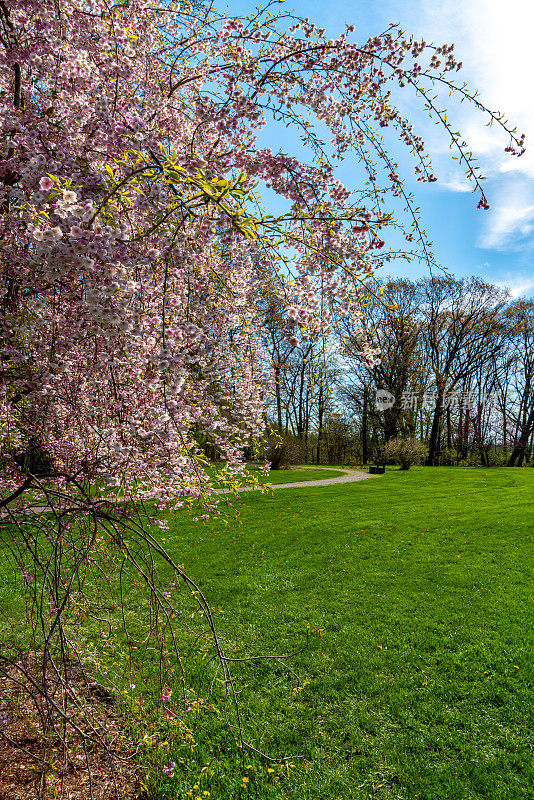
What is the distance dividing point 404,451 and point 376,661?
19052 millimetres

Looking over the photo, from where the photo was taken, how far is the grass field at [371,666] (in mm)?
3125

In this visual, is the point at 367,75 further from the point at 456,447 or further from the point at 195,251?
the point at 456,447

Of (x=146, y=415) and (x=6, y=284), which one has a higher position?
(x=6, y=284)

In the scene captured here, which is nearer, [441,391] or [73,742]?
[73,742]

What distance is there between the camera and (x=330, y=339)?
2764 mm

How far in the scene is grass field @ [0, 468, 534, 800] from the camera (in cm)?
312

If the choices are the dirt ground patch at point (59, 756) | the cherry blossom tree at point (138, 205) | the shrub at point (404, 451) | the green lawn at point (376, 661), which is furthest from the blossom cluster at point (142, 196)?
the shrub at point (404, 451)

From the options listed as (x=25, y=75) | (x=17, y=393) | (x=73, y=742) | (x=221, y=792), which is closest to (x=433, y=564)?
(x=221, y=792)

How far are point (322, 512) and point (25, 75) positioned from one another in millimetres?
11049

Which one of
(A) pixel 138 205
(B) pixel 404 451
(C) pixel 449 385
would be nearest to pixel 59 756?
(A) pixel 138 205

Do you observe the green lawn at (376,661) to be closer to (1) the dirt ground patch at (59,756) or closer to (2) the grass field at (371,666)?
(2) the grass field at (371,666)

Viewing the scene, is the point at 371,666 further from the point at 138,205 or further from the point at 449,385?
the point at 449,385

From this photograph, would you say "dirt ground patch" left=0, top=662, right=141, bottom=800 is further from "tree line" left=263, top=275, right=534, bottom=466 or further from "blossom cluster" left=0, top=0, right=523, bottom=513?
"tree line" left=263, top=275, right=534, bottom=466

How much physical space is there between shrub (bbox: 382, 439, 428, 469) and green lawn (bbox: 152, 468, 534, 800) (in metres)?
12.7
